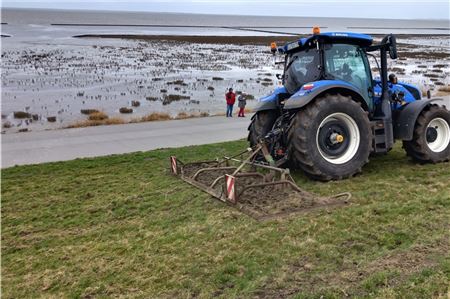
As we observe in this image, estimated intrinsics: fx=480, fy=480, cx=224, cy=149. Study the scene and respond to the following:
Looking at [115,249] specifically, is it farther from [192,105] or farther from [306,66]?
[192,105]

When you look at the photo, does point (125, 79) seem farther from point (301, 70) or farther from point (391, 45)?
point (391, 45)

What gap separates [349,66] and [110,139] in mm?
7106

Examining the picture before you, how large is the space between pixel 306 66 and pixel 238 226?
3.60m

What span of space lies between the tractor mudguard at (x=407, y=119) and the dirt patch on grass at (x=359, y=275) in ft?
12.3

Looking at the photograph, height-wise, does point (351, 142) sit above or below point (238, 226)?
above

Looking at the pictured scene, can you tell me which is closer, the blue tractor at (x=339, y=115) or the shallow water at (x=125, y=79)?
the blue tractor at (x=339, y=115)

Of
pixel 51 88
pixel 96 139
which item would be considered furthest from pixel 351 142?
pixel 51 88

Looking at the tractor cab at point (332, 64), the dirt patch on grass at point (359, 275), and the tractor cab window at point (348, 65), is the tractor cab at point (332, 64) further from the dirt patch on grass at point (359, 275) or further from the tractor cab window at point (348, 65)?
the dirt patch on grass at point (359, 275)

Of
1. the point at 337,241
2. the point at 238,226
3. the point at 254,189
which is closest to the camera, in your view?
the point at 337,241

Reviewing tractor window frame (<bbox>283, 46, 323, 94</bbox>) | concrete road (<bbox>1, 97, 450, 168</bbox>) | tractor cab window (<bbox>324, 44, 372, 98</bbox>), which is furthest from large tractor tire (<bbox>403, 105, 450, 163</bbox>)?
concrete road (<bbox>1, 97, 450, 168</bbox>)

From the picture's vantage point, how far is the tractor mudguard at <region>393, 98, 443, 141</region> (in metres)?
8.23

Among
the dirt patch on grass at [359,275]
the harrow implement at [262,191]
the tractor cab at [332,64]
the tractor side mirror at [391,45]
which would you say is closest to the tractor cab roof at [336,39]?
the tractor cab at [332,64]

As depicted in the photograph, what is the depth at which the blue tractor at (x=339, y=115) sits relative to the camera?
742cm

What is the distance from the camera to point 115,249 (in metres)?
5.23
